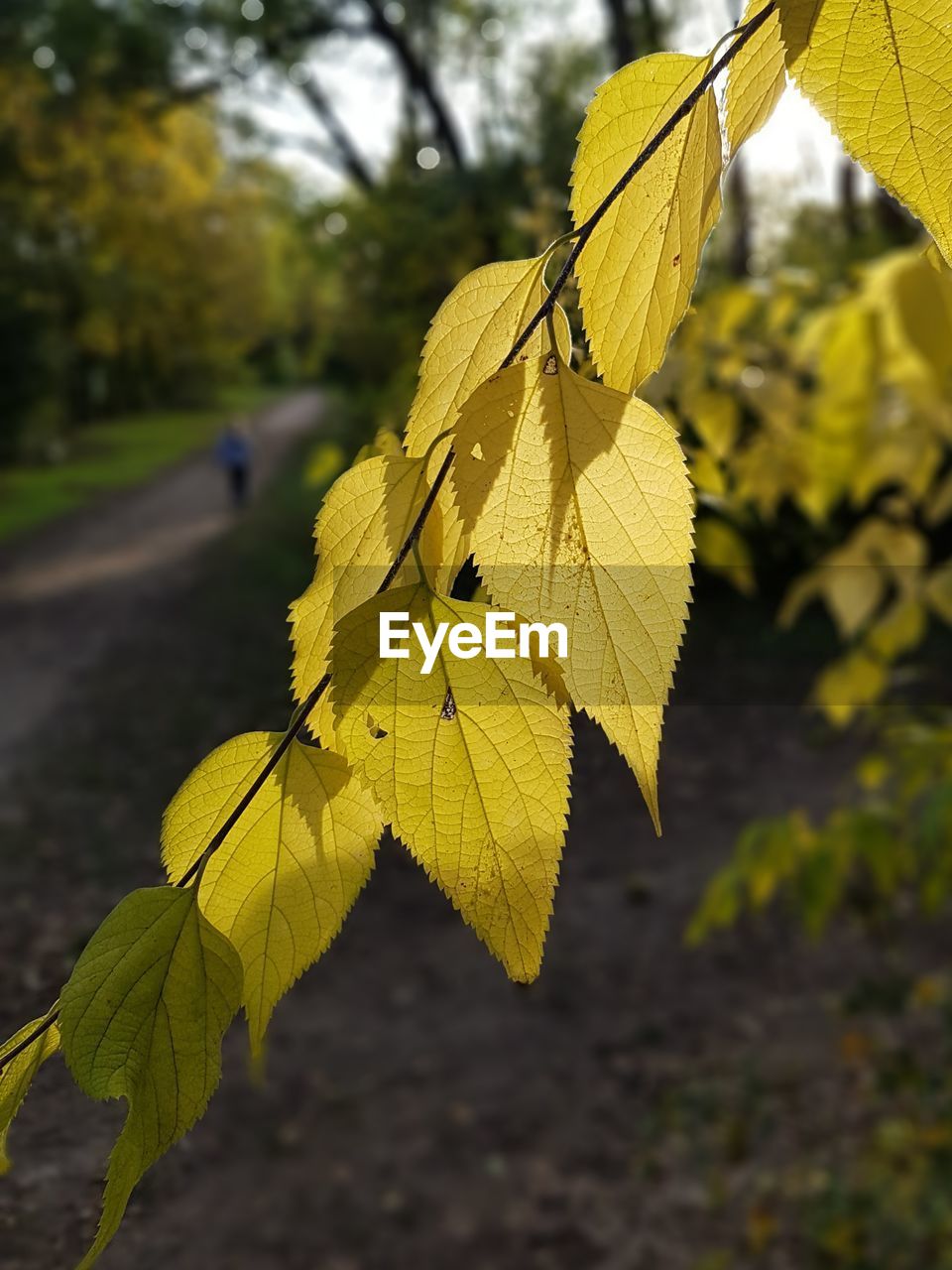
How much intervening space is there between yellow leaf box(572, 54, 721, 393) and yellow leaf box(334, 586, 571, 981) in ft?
0.39

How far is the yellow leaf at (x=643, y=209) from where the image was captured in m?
0.39

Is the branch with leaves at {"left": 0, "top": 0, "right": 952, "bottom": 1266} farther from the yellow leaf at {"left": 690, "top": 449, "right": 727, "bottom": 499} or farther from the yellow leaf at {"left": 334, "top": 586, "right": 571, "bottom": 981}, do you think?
the yellow leaf at {"left": 690, "top": 449, "right": 727, "bottom": 499}

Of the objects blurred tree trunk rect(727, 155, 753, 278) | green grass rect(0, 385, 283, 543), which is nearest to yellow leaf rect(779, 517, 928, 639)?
blurred tree trunk rect(727, 155, 753, 278)

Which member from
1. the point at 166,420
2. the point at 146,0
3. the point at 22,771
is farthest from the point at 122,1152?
the point at 166,420

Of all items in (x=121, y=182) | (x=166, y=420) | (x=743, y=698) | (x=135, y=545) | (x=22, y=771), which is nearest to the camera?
(x=22, y=771)

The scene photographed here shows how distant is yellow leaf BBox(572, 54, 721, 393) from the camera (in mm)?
392

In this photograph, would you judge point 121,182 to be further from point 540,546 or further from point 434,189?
point 540,546

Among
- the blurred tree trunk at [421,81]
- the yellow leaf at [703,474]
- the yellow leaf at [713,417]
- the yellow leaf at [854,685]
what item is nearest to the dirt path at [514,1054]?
the yellow leaf at [854,685]

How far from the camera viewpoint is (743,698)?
8.09 m

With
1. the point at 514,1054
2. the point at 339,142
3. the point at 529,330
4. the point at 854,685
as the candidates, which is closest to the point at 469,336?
the point at 529,330

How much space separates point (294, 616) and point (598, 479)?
0.43ft

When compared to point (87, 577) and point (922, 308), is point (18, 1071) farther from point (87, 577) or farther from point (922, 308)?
point (87, 577)

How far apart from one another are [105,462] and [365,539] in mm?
23836

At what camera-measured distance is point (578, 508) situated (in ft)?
1.20
